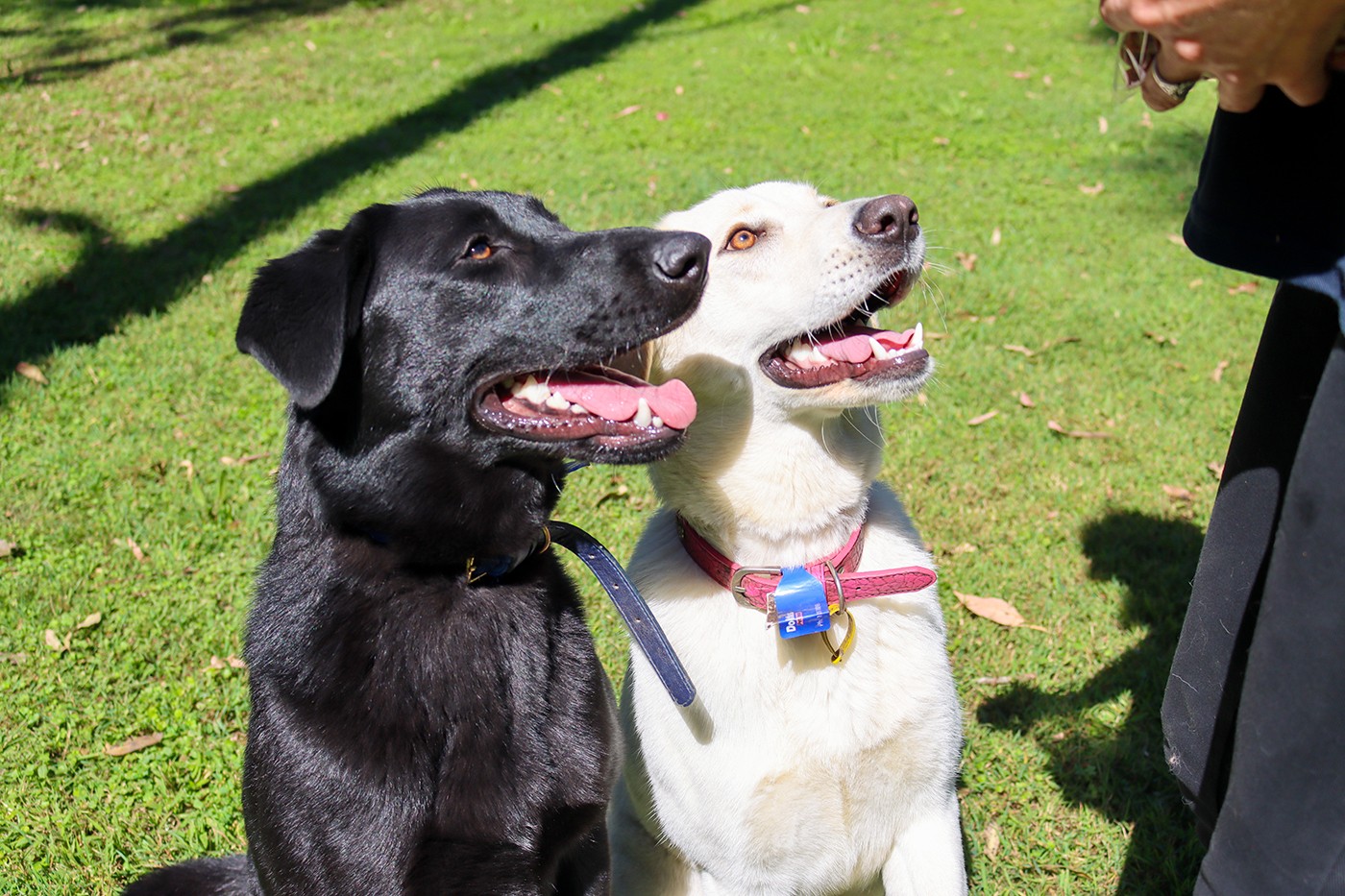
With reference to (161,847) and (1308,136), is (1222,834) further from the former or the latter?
(161,847)

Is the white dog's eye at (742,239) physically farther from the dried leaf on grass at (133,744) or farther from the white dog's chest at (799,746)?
the dried leaf on grass at (133,744)

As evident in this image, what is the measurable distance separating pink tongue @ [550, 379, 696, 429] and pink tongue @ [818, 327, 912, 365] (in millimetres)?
360

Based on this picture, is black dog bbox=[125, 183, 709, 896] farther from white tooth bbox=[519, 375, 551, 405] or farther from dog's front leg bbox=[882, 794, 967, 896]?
dog's front leg bbox=[882, 794, 967, 896]

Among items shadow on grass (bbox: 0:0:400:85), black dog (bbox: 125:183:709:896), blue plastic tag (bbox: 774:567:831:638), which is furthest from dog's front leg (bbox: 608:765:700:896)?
shadow on grass (bbox: 0:0:400:85)

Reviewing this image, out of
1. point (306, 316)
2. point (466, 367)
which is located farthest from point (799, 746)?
point (306, 316)

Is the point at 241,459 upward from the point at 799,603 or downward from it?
downward

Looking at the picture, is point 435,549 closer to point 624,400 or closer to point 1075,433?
point 624,400

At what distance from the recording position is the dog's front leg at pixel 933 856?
2322mm

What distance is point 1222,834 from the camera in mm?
1382

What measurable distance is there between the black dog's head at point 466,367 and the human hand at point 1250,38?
1024 millimetres

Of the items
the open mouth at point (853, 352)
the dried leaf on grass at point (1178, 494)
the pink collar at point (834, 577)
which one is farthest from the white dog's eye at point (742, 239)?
the dried leaf on grass at point (1178, 494)

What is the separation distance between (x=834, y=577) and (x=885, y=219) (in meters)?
0.77

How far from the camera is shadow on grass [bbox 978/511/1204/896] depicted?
278cm

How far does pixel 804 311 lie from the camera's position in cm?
234
